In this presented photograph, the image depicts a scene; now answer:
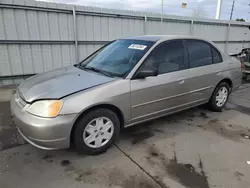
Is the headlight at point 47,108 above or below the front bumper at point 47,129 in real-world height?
above

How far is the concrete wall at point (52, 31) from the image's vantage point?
19.4 feet

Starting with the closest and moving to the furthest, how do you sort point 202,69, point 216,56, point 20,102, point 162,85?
point 20,102
point 162,85
point 202,69
point 216,56

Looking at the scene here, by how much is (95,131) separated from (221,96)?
3021mm

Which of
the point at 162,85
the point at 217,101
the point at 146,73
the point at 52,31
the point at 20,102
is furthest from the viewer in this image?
the point at 52,31

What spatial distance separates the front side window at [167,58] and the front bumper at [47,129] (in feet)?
4.68

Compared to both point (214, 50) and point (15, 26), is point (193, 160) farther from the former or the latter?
point (15, 26)

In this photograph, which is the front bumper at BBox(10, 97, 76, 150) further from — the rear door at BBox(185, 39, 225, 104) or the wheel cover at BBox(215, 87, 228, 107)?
the wheel cover at BBox(215, 87, 228, 107)

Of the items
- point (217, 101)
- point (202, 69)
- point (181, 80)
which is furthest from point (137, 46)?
point (217, 101)

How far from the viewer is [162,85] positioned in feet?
10.6

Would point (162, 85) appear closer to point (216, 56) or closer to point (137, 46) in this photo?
point (137, 46)

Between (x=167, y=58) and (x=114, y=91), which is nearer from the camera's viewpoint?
(x=114, y=91)

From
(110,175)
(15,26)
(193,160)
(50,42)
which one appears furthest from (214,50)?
(15,26)

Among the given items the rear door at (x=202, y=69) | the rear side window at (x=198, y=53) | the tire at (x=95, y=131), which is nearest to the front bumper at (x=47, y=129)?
the tire at (x=95, y=131)

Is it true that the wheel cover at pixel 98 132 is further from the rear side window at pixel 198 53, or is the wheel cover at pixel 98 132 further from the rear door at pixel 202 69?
the rear side window at pixel 198 53
